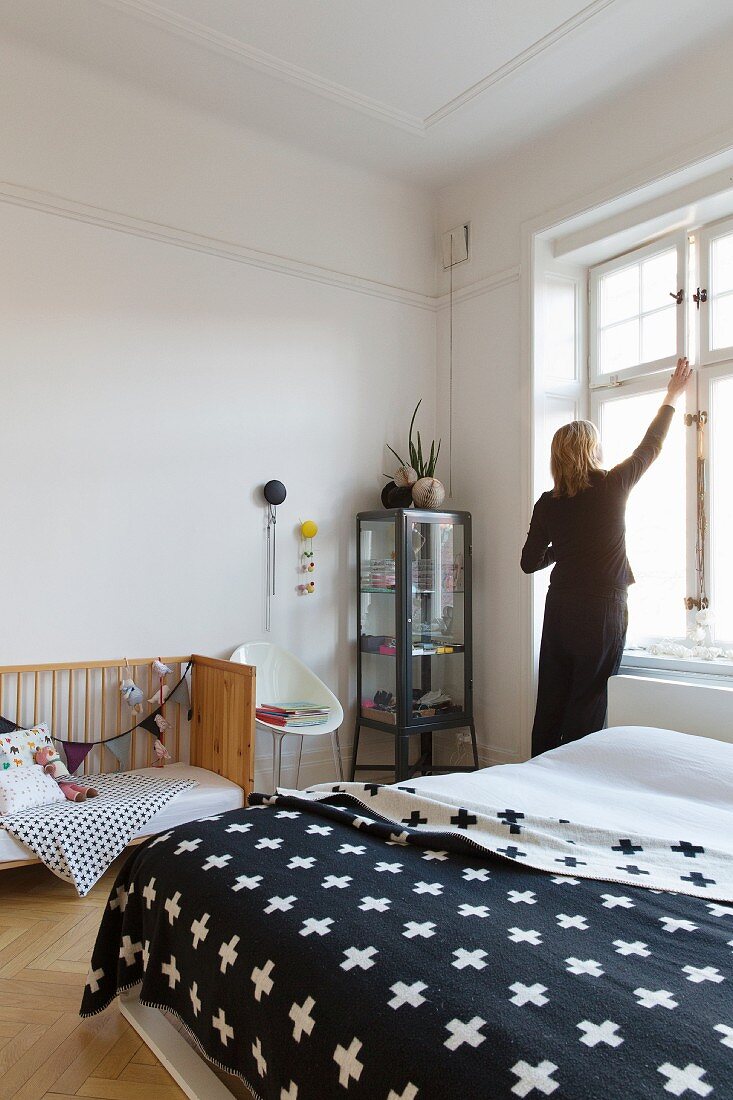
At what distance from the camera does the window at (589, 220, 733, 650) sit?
3.21 meters

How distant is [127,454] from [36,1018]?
2.05 m

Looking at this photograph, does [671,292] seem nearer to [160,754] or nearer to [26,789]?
[160,754]

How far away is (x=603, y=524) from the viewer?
10.4 ft

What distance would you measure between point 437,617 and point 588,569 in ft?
2.68

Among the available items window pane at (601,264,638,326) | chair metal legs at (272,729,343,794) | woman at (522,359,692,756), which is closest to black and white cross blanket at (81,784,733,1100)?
woman at (522,359,692,756)

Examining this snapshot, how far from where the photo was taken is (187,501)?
3.43 m

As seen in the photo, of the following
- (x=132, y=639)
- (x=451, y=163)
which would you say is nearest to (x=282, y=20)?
(x=451, y=163)

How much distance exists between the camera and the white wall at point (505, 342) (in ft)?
10.9

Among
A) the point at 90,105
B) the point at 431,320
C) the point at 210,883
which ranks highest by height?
the point at 90,105

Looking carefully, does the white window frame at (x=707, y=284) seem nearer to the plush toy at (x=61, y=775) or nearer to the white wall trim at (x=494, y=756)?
the white wall trim at (x=494, y=756)

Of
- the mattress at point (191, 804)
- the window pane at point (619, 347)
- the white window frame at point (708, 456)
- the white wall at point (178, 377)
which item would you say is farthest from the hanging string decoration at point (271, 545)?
the white window frame at point (708, 456)

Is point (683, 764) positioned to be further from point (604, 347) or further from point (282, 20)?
point (282, 20)

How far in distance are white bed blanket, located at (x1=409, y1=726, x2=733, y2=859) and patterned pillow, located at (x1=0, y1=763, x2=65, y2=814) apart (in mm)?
1371

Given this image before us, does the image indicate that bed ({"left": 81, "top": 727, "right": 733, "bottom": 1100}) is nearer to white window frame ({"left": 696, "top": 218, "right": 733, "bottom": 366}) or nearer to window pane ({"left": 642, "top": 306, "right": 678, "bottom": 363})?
white window frame ({"left": 696, "top": 218, "right": 733, "bottom": 366})
